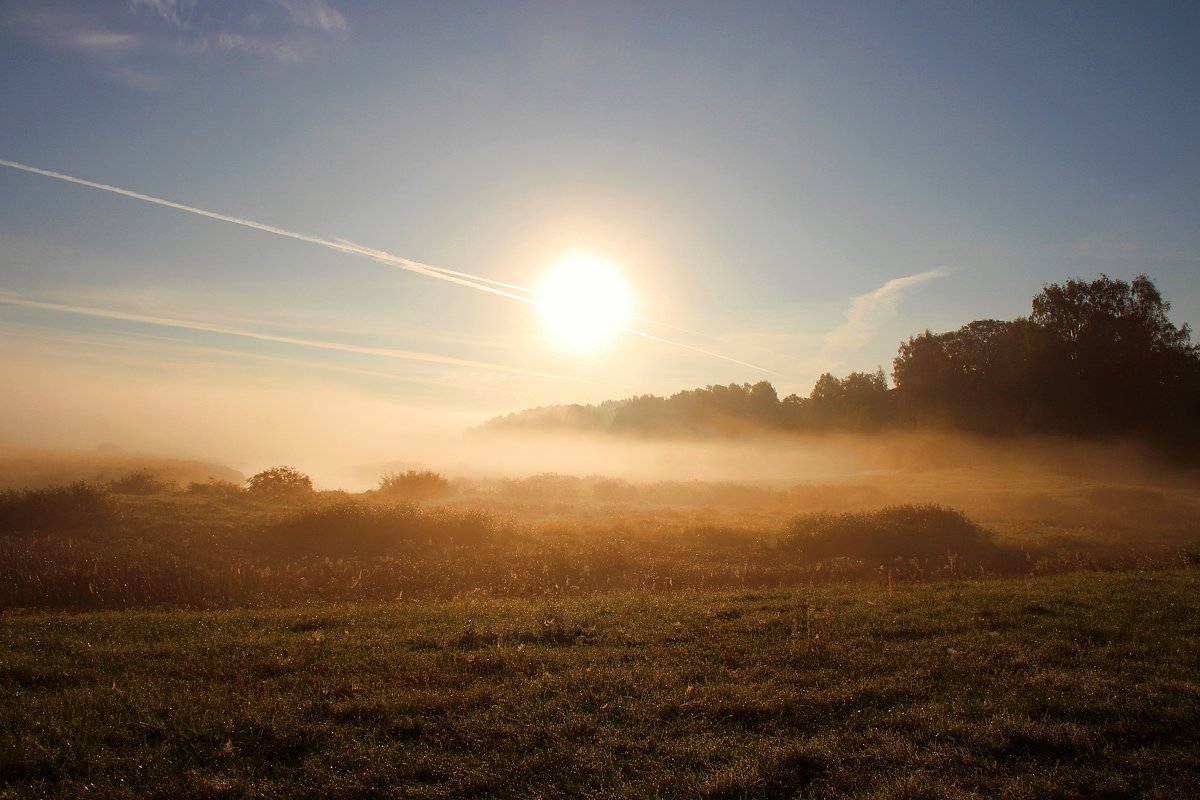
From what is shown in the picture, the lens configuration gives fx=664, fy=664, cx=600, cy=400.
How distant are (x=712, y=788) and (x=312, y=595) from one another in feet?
39.3

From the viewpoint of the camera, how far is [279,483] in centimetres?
3089

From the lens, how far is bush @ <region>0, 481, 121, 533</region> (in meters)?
19.9

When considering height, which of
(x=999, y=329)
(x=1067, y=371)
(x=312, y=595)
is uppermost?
(x=999, y=329)

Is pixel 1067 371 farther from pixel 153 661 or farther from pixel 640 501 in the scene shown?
pixel 153 661

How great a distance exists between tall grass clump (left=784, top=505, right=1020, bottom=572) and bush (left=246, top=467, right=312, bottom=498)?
71.0 ft

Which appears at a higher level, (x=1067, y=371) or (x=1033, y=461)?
(x=1067, y=371)

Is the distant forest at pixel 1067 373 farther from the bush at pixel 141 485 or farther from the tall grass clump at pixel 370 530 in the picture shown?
the bush at pixel 141 485

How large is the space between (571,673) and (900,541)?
59.5ft

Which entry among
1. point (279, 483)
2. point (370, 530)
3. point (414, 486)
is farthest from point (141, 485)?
point (370, 530)

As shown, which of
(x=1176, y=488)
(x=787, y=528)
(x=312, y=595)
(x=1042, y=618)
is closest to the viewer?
(x=1042, y=618)

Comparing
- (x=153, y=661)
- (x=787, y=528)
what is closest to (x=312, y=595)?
(x=153, y=661)

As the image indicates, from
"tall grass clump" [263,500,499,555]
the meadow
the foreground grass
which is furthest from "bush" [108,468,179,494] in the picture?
the foreground grass

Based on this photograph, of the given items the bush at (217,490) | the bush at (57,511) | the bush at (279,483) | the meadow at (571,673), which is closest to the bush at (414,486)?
the bush at (279,483)

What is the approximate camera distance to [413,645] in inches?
370
